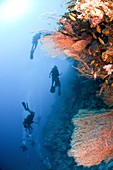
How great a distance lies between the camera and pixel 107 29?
2.85 metres

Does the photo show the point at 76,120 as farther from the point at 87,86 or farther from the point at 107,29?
the point at 87,86

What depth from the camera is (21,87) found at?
179ft

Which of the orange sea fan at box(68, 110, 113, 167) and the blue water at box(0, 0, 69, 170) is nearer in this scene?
the orange sea fan at box(68, 110, 113, 167)

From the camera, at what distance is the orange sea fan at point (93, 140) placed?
3.10 meters

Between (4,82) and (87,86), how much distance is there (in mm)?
49592

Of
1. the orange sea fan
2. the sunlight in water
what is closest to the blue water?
the sunlight in water

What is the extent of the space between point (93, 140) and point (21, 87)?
172 feet

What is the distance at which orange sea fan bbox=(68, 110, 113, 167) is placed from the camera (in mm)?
3104

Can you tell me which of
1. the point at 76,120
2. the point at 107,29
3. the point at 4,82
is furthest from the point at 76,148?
the point at 4,82

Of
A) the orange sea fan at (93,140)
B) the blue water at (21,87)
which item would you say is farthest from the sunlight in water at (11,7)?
the orange sea fan at (93,140)

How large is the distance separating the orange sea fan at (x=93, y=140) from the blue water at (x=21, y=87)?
15.0m

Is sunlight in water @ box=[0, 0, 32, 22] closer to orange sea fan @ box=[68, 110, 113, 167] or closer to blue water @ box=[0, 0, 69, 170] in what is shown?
blue water @ box=[0, 0, 69, 170]

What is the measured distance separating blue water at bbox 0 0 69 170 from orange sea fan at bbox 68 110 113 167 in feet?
49.3

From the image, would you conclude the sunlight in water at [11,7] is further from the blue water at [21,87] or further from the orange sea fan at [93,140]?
the orange sea fan at [93,140]
